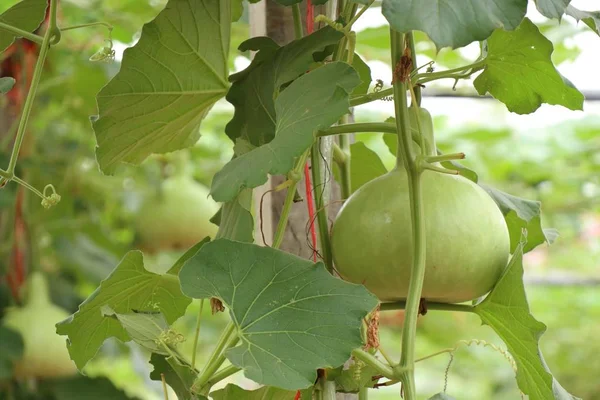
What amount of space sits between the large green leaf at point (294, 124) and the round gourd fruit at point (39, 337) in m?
0.92

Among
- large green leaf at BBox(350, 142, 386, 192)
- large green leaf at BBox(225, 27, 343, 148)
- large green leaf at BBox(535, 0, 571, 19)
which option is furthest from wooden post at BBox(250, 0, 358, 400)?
large green leaf at BBox(535, 0, 571, 19)

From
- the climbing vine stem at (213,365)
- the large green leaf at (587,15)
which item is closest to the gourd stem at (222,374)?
the climbing vine stem at (213,365)

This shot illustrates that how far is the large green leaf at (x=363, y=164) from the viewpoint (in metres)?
0.76

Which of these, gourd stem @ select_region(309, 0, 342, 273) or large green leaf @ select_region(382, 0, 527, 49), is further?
gourd stem @ select_region(309, 0, 342, 273)

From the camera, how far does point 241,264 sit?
511mm

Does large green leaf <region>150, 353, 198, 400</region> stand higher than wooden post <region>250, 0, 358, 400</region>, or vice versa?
wooden post <region>250, 0, 358, 400</region>

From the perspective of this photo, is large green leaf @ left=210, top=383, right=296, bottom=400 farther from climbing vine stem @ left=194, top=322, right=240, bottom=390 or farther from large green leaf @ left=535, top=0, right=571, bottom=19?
large green leaf @ left=535, top=0, right=571, bottom=19

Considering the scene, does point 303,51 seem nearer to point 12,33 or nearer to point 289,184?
point 289,184

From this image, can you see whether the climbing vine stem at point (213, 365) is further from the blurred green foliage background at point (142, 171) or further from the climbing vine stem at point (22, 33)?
the blurred green foliage background at point (142, 171)

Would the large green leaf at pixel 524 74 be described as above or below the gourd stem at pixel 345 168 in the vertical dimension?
above

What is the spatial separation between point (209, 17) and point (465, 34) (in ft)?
0.73

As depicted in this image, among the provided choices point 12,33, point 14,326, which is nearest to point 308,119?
point 12,33

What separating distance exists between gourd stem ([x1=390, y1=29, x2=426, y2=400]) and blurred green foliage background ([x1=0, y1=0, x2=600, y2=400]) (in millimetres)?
330

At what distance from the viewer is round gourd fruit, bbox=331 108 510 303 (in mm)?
546
